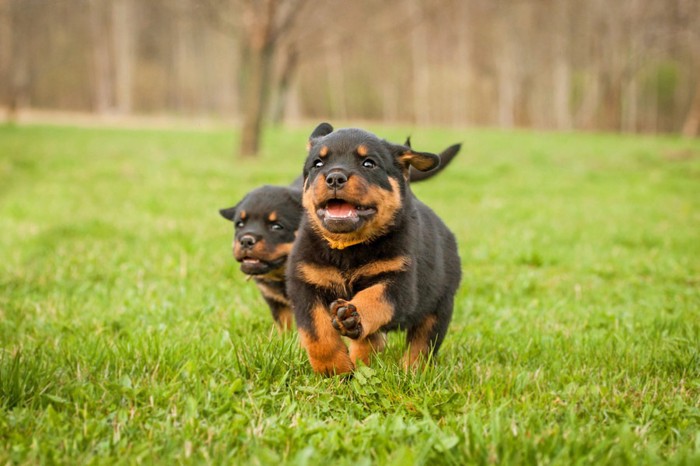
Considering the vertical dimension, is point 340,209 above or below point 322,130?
below

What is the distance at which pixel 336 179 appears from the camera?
3410 mm

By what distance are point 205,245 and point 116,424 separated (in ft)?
16.2

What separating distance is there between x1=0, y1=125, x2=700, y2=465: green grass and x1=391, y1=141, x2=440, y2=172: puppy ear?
107 cm

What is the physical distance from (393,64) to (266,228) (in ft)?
156

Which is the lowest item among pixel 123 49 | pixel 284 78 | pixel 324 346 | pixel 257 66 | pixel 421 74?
pixel 324 346

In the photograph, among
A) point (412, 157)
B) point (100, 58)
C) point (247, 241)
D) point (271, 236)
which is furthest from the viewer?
point (100, 58)

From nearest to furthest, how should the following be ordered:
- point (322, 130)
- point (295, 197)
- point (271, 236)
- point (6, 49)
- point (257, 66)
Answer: point (322, 130), point (271, 236), point (295, 197), point (257, 66), point (6, 49)

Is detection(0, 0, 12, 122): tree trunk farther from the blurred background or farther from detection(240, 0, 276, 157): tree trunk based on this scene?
detection(240, 0, 276, 157): tree trunk

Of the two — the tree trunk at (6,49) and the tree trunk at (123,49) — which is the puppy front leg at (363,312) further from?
the tree trunk at (123,49)

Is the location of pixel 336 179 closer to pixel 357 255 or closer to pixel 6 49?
pixel 357 255

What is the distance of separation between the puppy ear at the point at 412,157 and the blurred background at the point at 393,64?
85.6 ft

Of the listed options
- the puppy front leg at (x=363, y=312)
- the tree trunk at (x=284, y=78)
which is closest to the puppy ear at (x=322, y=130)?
the puppy front leg at (x=363, y=312)

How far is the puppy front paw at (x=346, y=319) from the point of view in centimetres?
321

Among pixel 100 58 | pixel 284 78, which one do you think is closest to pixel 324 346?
pixel 284 78
